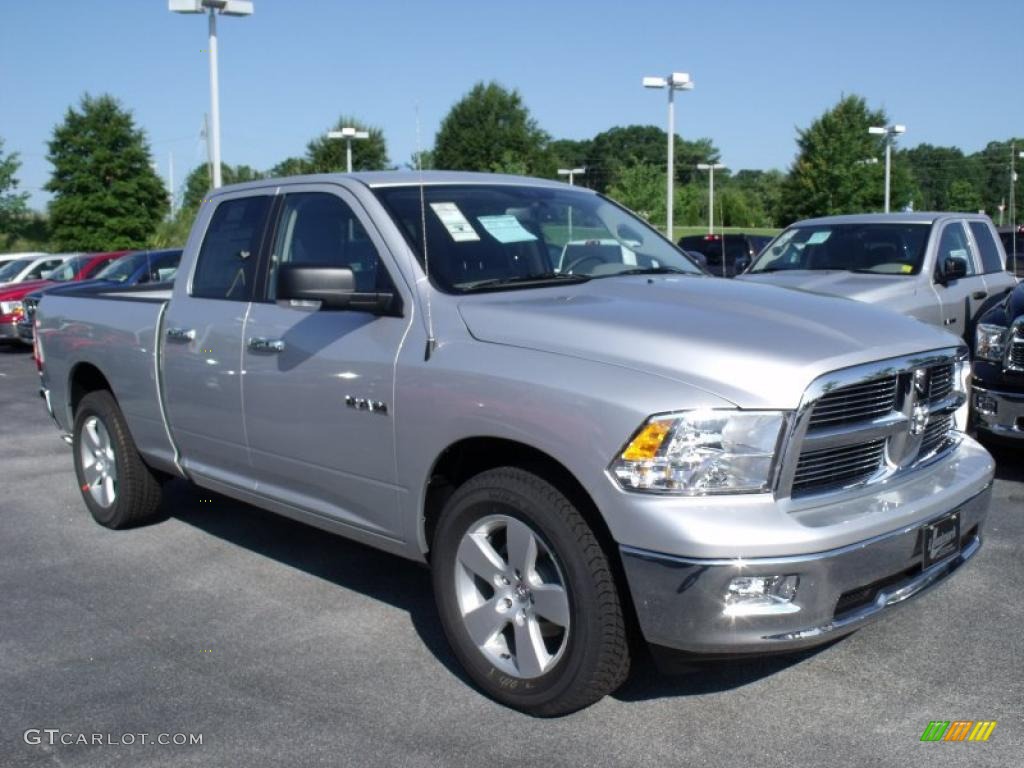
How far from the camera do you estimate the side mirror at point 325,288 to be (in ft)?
13.0

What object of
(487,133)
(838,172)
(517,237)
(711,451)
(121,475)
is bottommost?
(121,475)

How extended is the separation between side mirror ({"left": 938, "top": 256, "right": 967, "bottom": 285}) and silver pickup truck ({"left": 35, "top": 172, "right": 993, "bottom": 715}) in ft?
16.6

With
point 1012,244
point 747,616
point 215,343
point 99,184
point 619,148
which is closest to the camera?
point 747,616

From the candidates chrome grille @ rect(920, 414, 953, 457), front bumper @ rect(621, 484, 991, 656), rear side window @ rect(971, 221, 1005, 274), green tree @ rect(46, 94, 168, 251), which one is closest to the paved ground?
front bumper @ rect(621, 484, 991, 656)

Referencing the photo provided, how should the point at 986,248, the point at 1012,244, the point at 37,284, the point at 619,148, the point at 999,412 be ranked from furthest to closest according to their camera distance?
the point at 619,148 < the point at 37,284 < the point at 1012,244 < the point at 986,248 < the point at 999,412

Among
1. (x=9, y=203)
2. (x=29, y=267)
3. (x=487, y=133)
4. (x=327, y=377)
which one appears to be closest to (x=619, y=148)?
(x=487, y=133)

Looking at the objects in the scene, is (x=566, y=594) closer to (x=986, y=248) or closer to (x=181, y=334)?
(x=181, y=334)

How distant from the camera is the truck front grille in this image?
131 inches

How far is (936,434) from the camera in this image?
3996 mm

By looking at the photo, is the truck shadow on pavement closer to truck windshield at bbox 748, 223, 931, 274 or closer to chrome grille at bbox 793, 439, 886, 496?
chrome grille at bbox 793, 439, 886, 496

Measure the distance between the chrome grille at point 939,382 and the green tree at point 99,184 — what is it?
130 feet

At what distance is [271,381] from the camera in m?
4.62

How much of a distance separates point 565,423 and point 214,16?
734 inches

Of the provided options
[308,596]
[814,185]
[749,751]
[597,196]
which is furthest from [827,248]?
[814,185]
